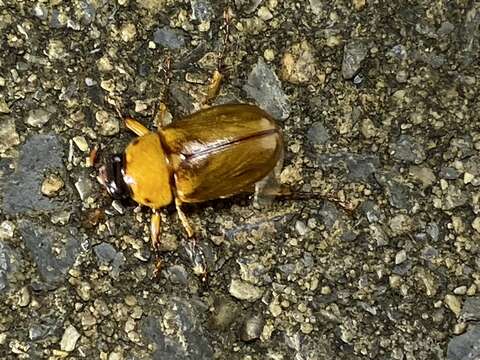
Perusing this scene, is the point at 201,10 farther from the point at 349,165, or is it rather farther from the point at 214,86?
the point at 349,165

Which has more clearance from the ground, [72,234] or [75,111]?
[75,111]

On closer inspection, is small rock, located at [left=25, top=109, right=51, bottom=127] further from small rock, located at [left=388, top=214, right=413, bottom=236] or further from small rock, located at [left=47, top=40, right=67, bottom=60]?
small rock, located at [left=388, top=214, right=413, bottom=236]

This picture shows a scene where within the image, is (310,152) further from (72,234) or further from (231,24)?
(72,234)

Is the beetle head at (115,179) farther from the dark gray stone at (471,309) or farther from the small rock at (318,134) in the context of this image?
the dark gray stone at (471,309)

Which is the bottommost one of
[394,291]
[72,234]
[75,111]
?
[394,291]

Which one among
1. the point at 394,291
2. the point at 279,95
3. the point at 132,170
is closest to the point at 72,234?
the point at 132,170

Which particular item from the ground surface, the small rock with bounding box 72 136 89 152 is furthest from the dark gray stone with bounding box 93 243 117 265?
the small rock with bounding box 72 136 89 152

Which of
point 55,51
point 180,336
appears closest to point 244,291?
point 180,336
